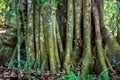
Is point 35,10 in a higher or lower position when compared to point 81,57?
higher

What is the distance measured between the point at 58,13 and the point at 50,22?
70cm

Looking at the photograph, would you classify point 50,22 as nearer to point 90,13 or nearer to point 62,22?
point 62,22

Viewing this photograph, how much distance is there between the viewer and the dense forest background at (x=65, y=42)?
19.9 feet

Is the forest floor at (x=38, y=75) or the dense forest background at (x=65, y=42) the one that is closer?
the forest floor at (x=38, y=75)

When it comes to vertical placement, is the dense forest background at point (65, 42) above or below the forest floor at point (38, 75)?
above

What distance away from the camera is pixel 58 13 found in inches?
267

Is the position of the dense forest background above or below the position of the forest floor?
above

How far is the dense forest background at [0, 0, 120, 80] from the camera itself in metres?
6.05

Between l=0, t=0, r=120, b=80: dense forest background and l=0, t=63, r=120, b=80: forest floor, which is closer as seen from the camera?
l=0, t=63, r=120, b=80: forest floor

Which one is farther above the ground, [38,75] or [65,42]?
[65,42]

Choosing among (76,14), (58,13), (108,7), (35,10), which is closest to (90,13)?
(76,14)

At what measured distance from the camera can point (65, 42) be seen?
6496 millimetres

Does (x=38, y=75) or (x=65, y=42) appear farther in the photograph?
(x=65, y=42)

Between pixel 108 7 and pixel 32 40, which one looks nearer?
pixel 32 40
